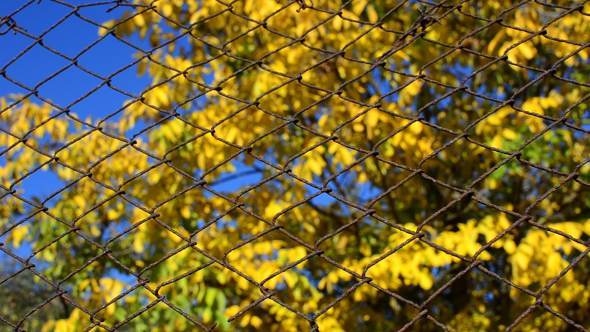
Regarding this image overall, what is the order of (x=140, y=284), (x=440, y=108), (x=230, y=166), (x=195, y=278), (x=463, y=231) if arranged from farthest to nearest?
(x=440, y=108) < (x=230, y=166) < (x=195, y=278) < (x=463, y=231) < (x=140, y=284)

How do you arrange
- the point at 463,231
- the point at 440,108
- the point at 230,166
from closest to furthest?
the point at 463,231 → the point at 230,166 → the point at 440,108

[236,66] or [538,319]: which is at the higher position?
[236,66]

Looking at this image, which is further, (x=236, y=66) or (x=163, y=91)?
(x=236, y=66)

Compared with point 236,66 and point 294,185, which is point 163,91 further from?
point 294,185

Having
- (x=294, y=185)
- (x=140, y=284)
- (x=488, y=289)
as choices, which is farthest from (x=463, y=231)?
(x=140, y=284)

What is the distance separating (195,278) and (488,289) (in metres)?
1.94

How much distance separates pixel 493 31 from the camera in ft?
13.0

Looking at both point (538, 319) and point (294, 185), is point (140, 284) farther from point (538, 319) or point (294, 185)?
point (538, 319)

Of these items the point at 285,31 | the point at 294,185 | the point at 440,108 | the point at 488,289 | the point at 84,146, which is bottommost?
the point at 488,289

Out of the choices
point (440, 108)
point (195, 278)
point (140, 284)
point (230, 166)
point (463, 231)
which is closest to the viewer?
point (140, 284)

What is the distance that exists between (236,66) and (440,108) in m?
1.19

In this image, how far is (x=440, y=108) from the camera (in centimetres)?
429

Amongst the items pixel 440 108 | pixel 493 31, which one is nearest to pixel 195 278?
pixel 440 108

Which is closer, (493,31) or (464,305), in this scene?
(493,31)
